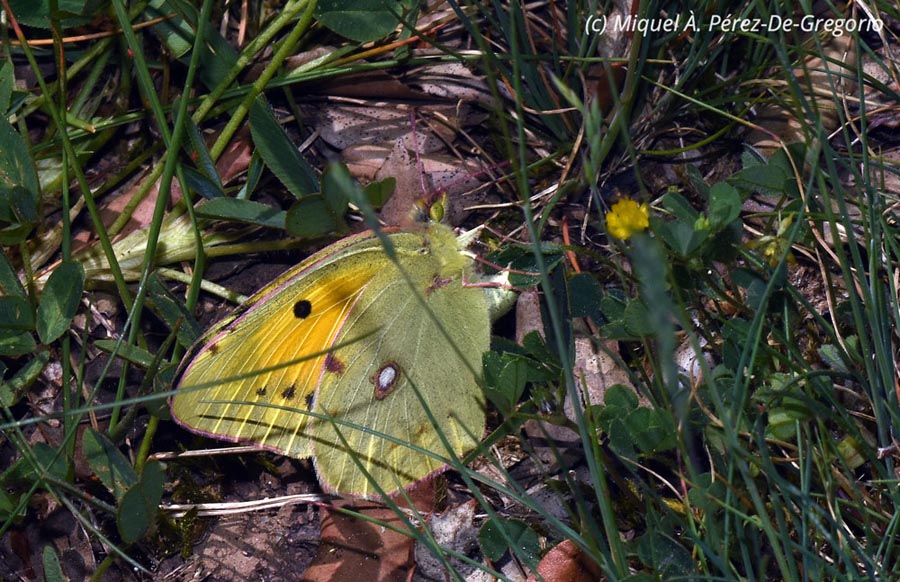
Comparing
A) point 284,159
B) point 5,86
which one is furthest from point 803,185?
point 5,86

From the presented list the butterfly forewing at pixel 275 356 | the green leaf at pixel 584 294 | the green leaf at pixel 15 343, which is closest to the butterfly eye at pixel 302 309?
the butterfly forewing at pixel 275 356

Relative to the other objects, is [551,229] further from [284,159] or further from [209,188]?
[209,188]

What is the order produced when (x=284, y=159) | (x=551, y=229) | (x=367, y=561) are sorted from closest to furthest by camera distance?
(x=367, y=561) → (x=284, y=159) → (x=551, y=229)

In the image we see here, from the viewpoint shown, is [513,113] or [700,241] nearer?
[700,241]

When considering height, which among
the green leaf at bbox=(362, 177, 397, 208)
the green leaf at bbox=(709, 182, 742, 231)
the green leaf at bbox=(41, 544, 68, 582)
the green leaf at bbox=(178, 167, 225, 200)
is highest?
the green leaf at bbox=(178, 167, 225, 200)

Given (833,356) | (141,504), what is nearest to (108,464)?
(141,504)

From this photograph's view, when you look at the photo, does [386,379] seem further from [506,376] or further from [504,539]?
[504,539]

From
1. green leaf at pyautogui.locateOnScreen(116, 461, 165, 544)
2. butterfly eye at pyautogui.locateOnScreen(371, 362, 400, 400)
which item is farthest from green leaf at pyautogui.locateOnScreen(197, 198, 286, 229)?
green leaf at pyautogui.locateOnScreen(116, 461, 165, 544)

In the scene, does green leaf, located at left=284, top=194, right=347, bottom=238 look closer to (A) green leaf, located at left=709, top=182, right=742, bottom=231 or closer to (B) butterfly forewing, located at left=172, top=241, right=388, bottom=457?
(B) butterfly forewing, located at left=172, top=241, right=388, bottom=457
